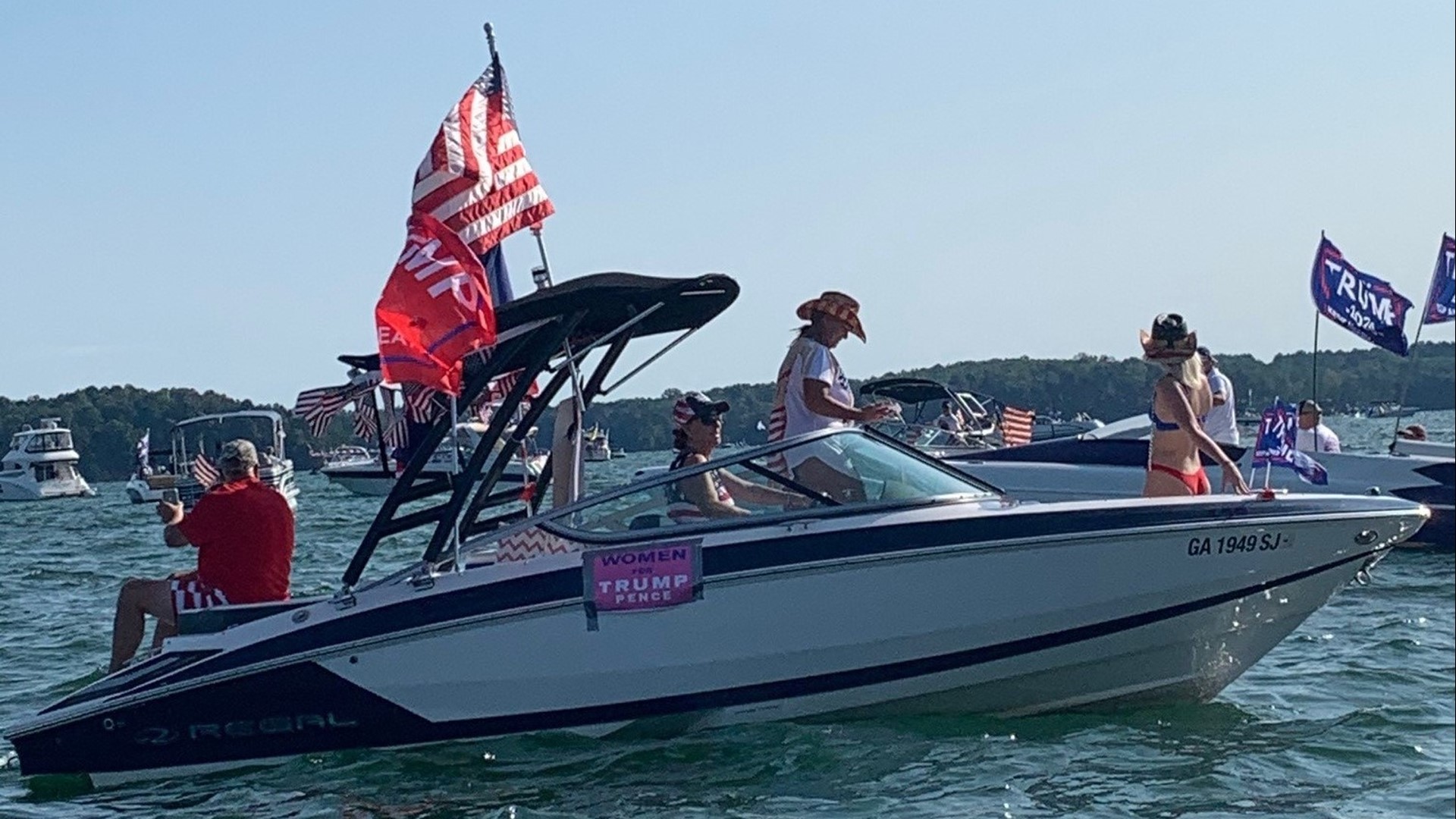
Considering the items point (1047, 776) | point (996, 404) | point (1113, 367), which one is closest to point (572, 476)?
point (1047, 776)

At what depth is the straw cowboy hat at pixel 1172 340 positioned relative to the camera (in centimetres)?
879

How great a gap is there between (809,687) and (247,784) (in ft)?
8.36

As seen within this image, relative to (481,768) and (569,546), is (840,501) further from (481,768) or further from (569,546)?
(481,768)

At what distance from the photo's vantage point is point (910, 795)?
281 inches

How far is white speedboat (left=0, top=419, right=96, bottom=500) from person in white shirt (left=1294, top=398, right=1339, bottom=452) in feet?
196

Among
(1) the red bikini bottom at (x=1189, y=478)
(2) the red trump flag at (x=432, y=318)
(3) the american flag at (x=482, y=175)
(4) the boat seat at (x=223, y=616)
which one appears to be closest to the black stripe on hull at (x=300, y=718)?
(4) the boat seat at (x=223, y=616)

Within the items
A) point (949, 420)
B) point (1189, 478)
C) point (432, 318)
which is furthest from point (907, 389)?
point (432, 318)

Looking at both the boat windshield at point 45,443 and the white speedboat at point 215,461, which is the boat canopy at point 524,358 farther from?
the boat windshield at point 45,443

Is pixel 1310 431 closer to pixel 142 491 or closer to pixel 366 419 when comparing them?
pixel 366 419

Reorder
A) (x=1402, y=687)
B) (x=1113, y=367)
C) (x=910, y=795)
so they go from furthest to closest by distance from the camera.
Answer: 1. (x=1113, y=367)
2. (x=1402, y=687)
3. (x=910, y=795)

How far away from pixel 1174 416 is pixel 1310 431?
837 cm

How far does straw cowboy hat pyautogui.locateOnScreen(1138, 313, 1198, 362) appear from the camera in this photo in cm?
879

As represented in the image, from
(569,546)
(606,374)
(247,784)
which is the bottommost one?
(247,784)

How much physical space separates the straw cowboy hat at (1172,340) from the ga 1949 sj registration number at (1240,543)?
1.24 m
